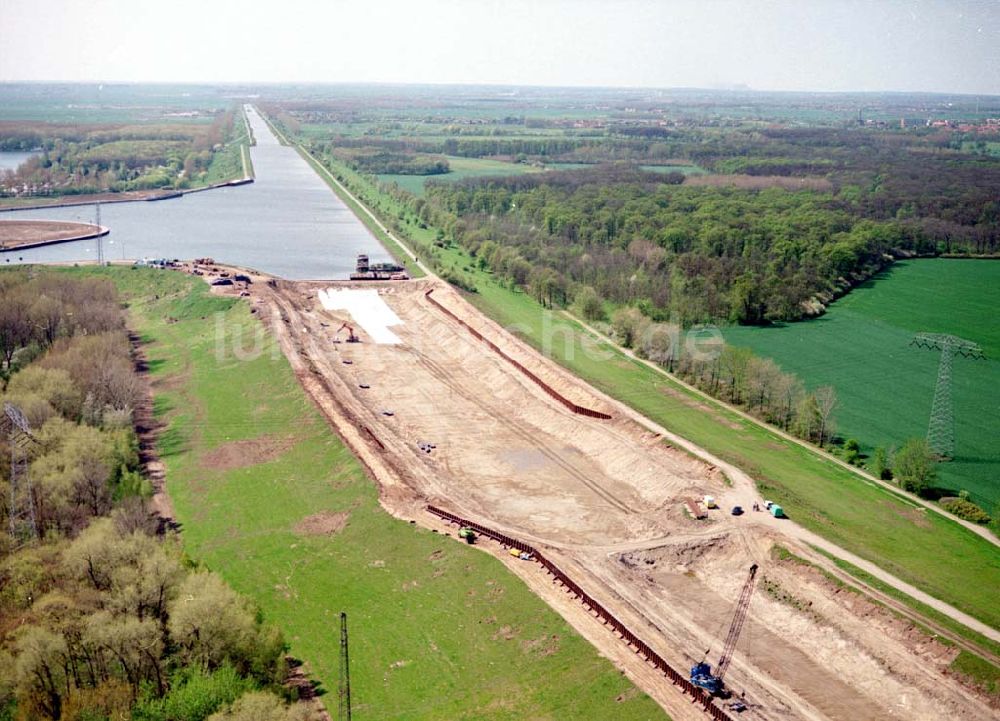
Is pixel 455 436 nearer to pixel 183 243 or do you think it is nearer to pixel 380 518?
pixel 380 518

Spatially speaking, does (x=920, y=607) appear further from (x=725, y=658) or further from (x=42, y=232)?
(x=42, y=232)

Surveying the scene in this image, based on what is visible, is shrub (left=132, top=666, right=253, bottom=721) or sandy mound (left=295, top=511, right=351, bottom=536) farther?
sandy mound (left=295, top=511, right=351, bottom=536)

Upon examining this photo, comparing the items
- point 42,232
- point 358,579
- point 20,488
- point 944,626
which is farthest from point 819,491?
point 42,232

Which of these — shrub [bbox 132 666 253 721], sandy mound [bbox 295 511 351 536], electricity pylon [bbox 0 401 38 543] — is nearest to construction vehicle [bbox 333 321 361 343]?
sandy mound [bbox 295 511 351 536]

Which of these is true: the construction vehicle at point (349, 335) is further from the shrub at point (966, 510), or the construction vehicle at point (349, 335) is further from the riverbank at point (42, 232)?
the riverbank at point (42, 232)

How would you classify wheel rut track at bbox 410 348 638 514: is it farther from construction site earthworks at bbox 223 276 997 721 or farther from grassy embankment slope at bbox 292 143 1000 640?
grassy embankment slope at bbox 292 143 1000 640

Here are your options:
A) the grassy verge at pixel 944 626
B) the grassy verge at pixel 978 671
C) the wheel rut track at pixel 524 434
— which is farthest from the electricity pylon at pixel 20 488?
the grassy verge at pixel 978 671
